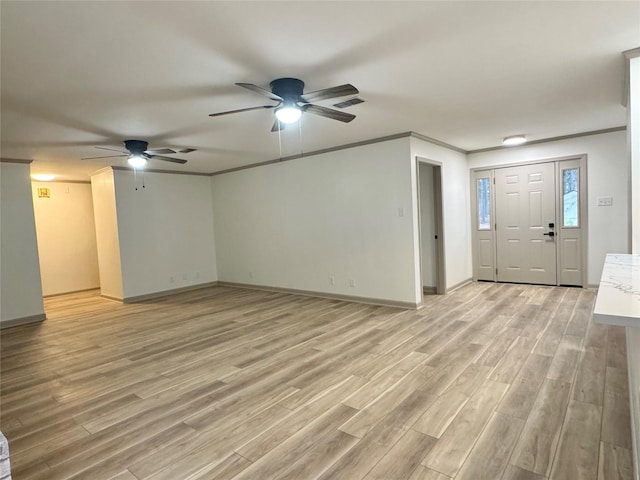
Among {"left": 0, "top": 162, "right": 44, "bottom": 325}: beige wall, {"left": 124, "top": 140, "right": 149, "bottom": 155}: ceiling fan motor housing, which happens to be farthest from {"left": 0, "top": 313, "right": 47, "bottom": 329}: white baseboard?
{"left": 124, "top": 140, "right": 149, "bottom": 155}: ceiling fan motor housing

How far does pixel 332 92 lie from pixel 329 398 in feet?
7.66

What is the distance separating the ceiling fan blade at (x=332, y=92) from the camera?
260 centimetres

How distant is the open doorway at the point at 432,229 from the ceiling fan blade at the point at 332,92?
11.3 ft

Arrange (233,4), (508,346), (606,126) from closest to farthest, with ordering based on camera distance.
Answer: (233,4)
(508,346)
(606,126)

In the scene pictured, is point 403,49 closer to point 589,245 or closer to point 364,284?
point 364,284

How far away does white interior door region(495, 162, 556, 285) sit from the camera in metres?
6.10

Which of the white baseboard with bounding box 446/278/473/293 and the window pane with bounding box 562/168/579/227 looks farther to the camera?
the white baseboard with bounding box 446/278/473/293

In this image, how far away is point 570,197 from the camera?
5895mm

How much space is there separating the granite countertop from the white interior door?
453cm

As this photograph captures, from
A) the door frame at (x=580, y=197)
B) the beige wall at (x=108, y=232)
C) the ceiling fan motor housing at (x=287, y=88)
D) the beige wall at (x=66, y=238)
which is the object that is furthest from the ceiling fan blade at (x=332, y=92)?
the beige wall at (x=66, y=238)

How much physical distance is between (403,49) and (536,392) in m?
2.71

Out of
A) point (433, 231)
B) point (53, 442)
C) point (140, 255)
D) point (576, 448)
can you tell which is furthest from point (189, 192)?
point (576, 448)

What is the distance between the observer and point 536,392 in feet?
8.71

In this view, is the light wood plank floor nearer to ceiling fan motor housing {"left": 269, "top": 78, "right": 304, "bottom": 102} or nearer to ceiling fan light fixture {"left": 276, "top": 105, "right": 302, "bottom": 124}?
ceiling fan light fixture {"left": 276, "top": 105, "right": 302, "bottom": 124}
